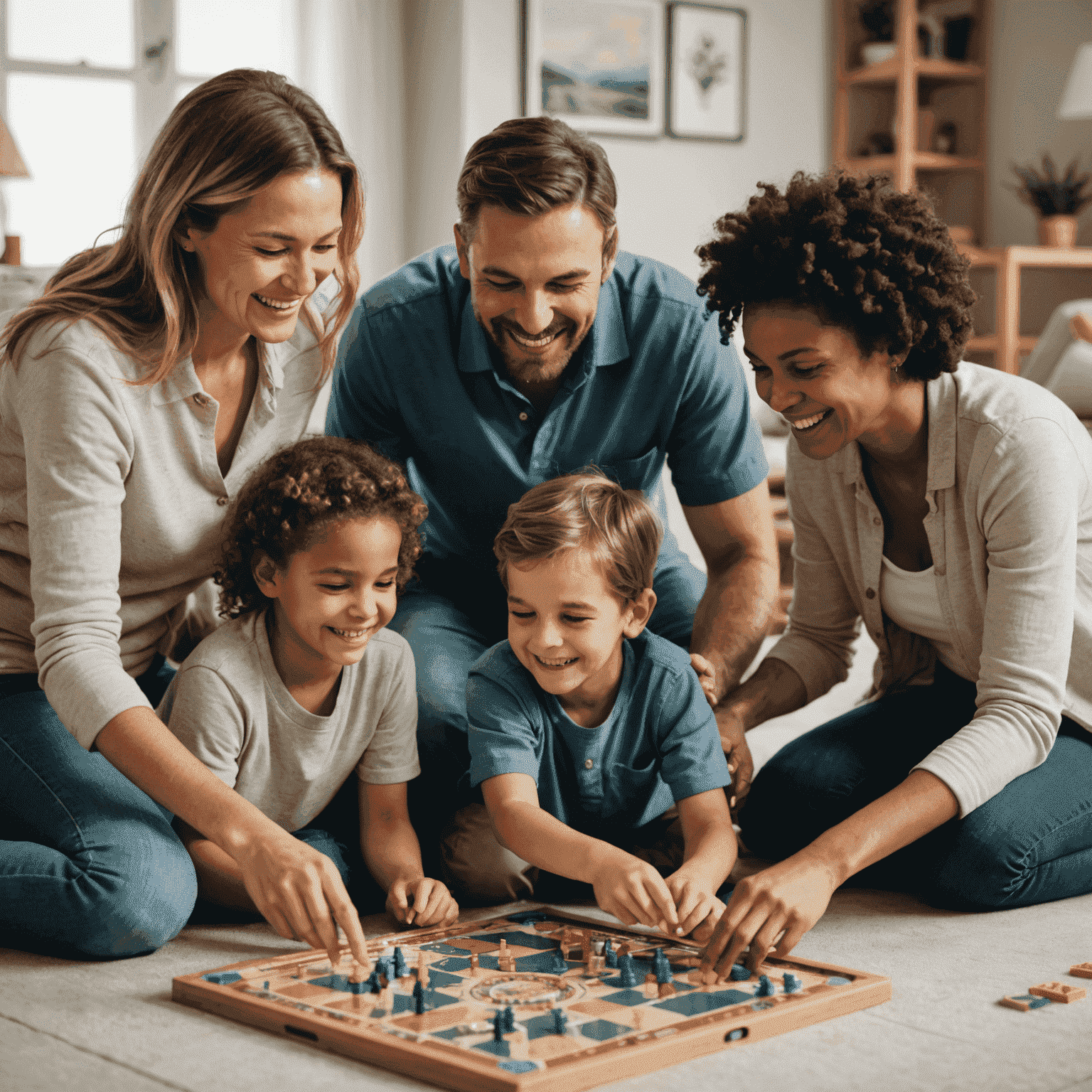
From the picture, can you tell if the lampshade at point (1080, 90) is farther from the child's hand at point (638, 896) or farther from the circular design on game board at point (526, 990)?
the circular design on game board at point (526, 990)

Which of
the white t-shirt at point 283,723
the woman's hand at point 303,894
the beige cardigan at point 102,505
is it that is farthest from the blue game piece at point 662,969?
the beige cardigan at point 102,505

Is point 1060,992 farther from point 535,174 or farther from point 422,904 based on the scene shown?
point 535,174

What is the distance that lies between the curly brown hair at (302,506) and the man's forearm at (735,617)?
1.51 feet

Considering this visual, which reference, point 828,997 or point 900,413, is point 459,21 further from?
point 828,997

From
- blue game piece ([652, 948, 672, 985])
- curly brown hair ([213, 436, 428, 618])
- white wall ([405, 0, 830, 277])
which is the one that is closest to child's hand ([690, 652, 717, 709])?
curly brown hair ([213, 436, 428, 618])

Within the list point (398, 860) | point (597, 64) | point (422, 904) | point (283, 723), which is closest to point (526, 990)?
point (422, 904)

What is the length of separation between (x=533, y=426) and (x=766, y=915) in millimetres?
862

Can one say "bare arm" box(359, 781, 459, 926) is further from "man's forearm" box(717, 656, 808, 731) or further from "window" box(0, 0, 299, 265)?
"window" box(0, 0, 299, 265)

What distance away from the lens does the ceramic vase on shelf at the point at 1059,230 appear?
572 cm

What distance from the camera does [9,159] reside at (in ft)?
12.5

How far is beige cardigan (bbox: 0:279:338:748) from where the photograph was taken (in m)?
1.62

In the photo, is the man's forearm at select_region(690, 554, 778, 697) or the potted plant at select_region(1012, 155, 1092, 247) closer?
the man's forearm at select_region(690, 554, 778, 697)

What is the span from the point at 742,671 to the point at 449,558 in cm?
47

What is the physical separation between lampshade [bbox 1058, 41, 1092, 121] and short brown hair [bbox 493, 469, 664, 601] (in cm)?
443
